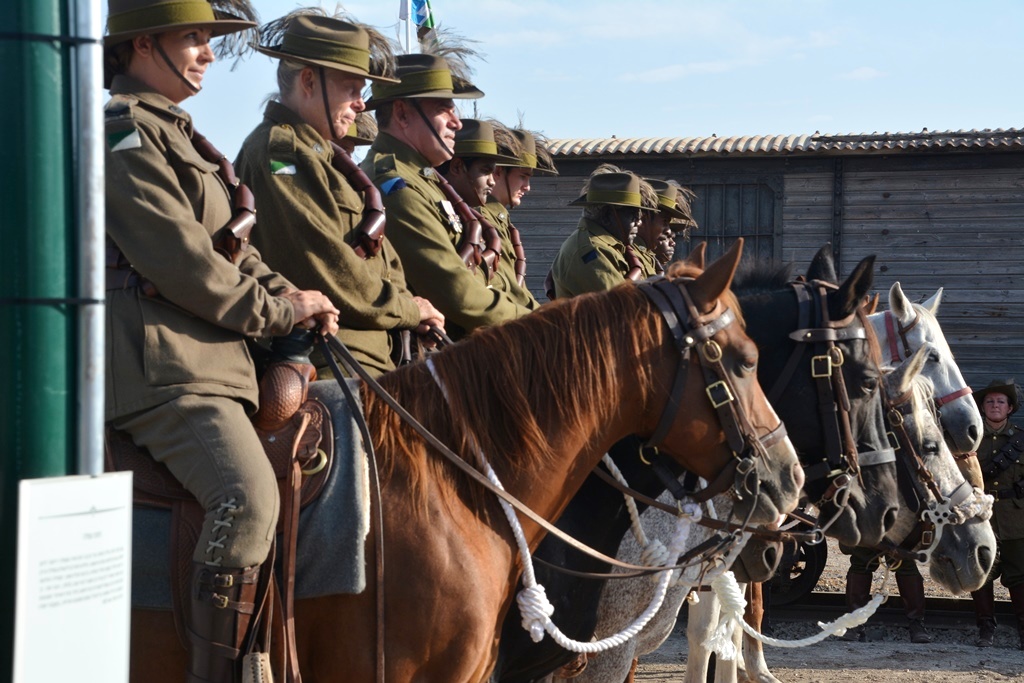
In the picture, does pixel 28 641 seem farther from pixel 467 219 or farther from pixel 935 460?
pixel 935 460

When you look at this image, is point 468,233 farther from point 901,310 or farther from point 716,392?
point 901,310

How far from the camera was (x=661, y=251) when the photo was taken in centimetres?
938

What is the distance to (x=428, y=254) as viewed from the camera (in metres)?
4.73

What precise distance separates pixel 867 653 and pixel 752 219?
8442mm

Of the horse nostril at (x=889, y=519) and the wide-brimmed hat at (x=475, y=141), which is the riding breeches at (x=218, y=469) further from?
the wide-brimmed hat at (x=475, y=141)

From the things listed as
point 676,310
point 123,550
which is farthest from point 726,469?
point 123,550

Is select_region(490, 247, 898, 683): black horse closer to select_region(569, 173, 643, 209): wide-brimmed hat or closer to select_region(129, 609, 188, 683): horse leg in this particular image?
select_region(129, 609, 188, 683): horse leg

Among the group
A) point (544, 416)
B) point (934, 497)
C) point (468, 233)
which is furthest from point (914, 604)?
point (544, 416)

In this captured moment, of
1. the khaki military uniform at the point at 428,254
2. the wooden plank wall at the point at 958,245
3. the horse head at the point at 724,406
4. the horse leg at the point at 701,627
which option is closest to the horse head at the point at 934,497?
the horse leg at the point at 701,627

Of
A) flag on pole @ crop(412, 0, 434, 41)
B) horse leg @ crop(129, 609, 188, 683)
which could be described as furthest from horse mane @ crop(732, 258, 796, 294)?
flag on pole @ crop(412, 0, 434, 41)

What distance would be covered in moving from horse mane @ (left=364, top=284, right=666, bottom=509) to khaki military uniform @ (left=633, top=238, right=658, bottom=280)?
13.5ft

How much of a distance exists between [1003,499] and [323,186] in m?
7.48

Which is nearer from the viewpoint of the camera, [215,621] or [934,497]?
[215,621]

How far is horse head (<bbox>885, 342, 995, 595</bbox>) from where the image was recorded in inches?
195
